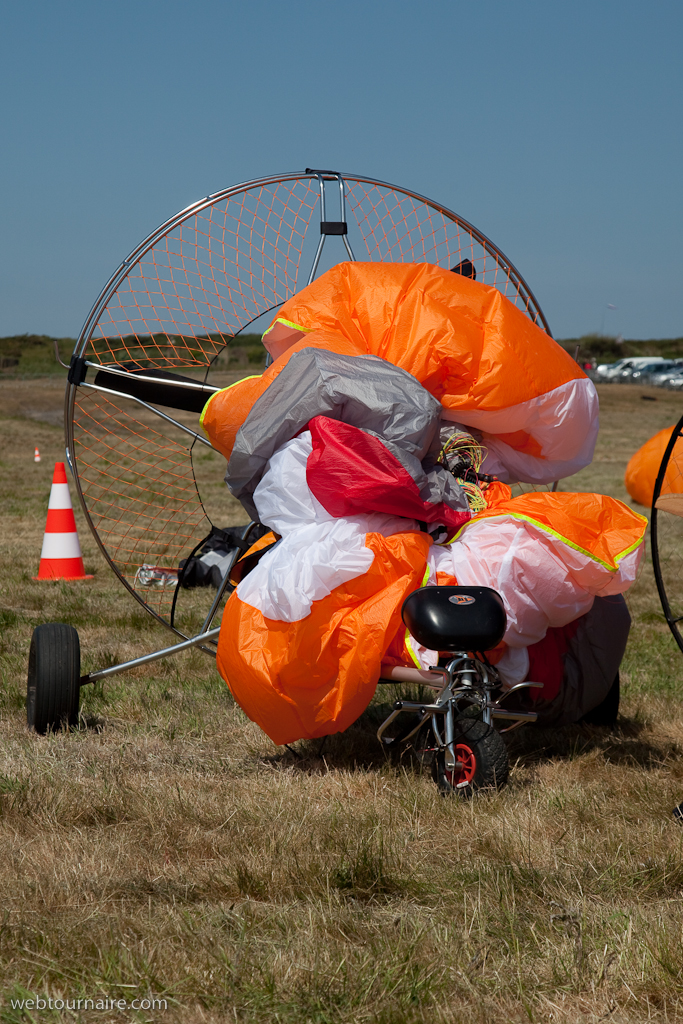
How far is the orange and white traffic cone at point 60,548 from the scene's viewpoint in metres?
7.51

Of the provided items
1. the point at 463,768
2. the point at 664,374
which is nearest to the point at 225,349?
the point at 463,768

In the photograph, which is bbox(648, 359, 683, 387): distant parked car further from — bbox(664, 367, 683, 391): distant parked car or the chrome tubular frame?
the chrome tubular frame

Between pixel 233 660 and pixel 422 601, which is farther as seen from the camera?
pixel 233 660

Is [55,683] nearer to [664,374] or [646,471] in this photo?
[646,471]

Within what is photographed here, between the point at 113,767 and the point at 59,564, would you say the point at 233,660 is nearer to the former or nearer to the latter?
the point at 113,767

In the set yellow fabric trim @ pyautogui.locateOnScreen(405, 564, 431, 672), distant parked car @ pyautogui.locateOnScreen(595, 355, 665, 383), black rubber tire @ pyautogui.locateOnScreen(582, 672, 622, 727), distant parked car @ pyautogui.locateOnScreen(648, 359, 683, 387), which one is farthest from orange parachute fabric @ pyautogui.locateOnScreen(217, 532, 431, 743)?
distant parked car @ pyautogui.locateOnScreen(595, 355, 665, 383)

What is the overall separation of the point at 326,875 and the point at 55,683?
1800mm

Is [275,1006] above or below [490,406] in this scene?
below

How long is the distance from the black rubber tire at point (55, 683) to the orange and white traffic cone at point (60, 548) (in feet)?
11.7

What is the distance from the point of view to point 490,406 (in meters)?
3.77

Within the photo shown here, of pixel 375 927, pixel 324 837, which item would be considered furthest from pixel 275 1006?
pixel 324 837

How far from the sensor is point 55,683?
3.93 m

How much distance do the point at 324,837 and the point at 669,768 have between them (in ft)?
5.16

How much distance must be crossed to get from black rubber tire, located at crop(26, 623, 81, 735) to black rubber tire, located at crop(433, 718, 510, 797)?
169 centimetres
